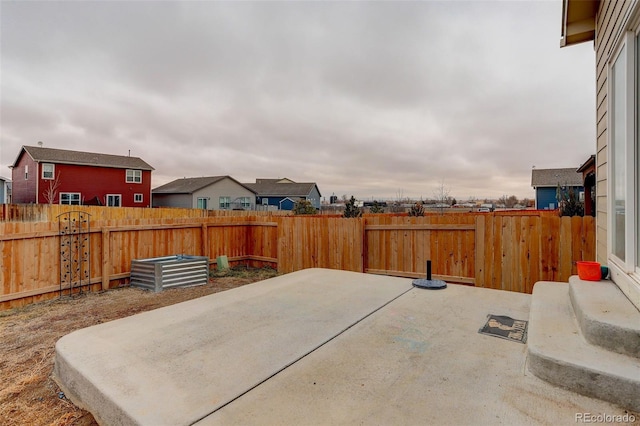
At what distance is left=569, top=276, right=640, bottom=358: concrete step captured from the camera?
6.42 feet

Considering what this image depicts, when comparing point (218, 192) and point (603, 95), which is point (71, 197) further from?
point (603, 95)

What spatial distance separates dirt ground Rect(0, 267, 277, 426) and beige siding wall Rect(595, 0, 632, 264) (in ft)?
16.3

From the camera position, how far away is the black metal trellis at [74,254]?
5.84 metres

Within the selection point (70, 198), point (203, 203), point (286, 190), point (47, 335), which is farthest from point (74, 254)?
point (286, 190)

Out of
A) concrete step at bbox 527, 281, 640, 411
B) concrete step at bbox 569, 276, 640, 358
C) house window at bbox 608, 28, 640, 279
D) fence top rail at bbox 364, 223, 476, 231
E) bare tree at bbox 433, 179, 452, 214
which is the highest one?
bare tree at bbox 433, 179, 452, 214

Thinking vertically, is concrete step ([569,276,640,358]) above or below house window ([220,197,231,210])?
below

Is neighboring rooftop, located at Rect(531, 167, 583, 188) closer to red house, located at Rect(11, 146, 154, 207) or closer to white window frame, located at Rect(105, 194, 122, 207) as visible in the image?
red house, located at Rect(11, 146, 154, 207)

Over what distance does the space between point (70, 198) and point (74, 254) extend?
21737mm

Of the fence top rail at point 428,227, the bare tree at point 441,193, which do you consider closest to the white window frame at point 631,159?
the fence top rail at point 428,227

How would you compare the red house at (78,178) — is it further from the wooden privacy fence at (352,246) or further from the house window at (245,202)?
the wooden privacy fence at (352,246)

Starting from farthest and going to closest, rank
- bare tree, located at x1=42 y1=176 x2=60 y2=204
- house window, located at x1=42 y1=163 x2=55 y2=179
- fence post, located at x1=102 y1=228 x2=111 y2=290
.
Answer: house window, located at x1=42 y1=163 x2=55 y2=179, bare tree, located at x1=42 y1=176 x2=60 y2=204, fence post, located at x1=102 y1=228 x2=111 y2=290

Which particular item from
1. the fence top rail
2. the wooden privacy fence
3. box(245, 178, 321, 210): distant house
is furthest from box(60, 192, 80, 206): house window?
the fence top rail

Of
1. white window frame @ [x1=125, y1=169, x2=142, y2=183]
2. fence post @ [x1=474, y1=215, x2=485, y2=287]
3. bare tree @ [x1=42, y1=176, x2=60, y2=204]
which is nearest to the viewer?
fence post @ [x1=474, y1=215, x2=485, y2=287]

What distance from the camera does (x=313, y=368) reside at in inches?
88.4
